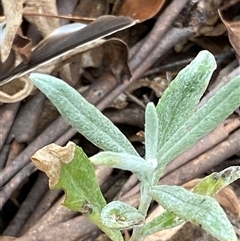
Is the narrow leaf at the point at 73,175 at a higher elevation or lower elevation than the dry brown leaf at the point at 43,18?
lower

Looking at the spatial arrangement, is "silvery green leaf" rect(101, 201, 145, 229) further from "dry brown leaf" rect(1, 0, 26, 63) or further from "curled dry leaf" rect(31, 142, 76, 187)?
"dry brown leaf" rect(1, 0, 26, 63)

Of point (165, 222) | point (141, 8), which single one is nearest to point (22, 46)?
point (141, 8)

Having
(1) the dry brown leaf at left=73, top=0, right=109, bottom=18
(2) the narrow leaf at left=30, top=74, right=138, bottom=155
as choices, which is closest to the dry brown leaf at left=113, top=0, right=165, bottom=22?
(1) the dry brown leaf at left=73, top=0, right=109, bottom=18

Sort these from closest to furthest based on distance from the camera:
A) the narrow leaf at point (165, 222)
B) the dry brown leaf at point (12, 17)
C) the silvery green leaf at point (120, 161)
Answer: the silvery green leaf at point (120, 161) < the narrow leaf at point (165, 222) < the dry brown leaf at point (12, 17)

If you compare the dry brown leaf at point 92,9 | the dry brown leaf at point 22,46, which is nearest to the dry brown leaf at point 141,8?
the dry brown leaf at point 92,9

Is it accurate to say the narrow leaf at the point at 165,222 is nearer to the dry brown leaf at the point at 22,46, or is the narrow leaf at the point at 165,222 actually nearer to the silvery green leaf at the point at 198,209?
the silvery green leaf at the point at 198,209

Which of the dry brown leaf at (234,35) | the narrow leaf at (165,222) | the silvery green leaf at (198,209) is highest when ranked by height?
the dry brown leaf at (234,35)
